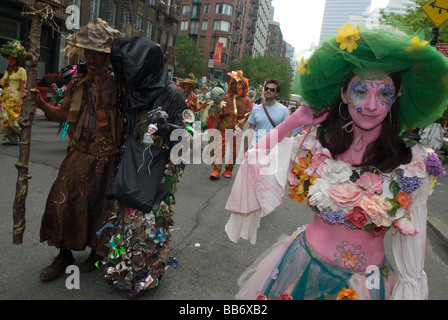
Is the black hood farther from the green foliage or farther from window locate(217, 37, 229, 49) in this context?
window locate(217, 37, 229, 49)

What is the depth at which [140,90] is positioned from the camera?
9.09 feet

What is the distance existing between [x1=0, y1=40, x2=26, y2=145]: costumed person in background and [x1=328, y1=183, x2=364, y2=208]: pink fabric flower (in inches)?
311

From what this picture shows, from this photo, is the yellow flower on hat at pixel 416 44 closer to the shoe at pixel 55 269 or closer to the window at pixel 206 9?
the shoe at pixel 55 269

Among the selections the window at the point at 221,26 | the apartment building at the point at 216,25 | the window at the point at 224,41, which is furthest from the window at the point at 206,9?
the window at the point at 224,41

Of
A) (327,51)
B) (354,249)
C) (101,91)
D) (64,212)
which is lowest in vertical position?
(64,212)

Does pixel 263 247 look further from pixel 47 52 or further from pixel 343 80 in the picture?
pixel 47 52

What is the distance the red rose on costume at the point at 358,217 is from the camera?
1.75 metres

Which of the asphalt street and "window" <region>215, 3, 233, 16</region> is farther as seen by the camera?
"window" <region>215, 3, 233, 16</region>

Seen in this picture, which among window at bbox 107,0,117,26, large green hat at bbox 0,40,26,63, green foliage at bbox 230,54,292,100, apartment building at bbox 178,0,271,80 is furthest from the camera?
green foliage at bbox 230,54,292,100

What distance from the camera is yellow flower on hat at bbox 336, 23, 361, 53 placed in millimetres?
1767

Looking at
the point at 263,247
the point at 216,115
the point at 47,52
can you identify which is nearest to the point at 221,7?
the point at 47,52

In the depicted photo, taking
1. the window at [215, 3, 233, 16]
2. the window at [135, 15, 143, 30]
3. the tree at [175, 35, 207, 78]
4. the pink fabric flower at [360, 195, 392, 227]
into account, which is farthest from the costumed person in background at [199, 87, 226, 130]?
the window at [215, 3, 233, 16]

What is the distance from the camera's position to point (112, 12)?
2588cm
